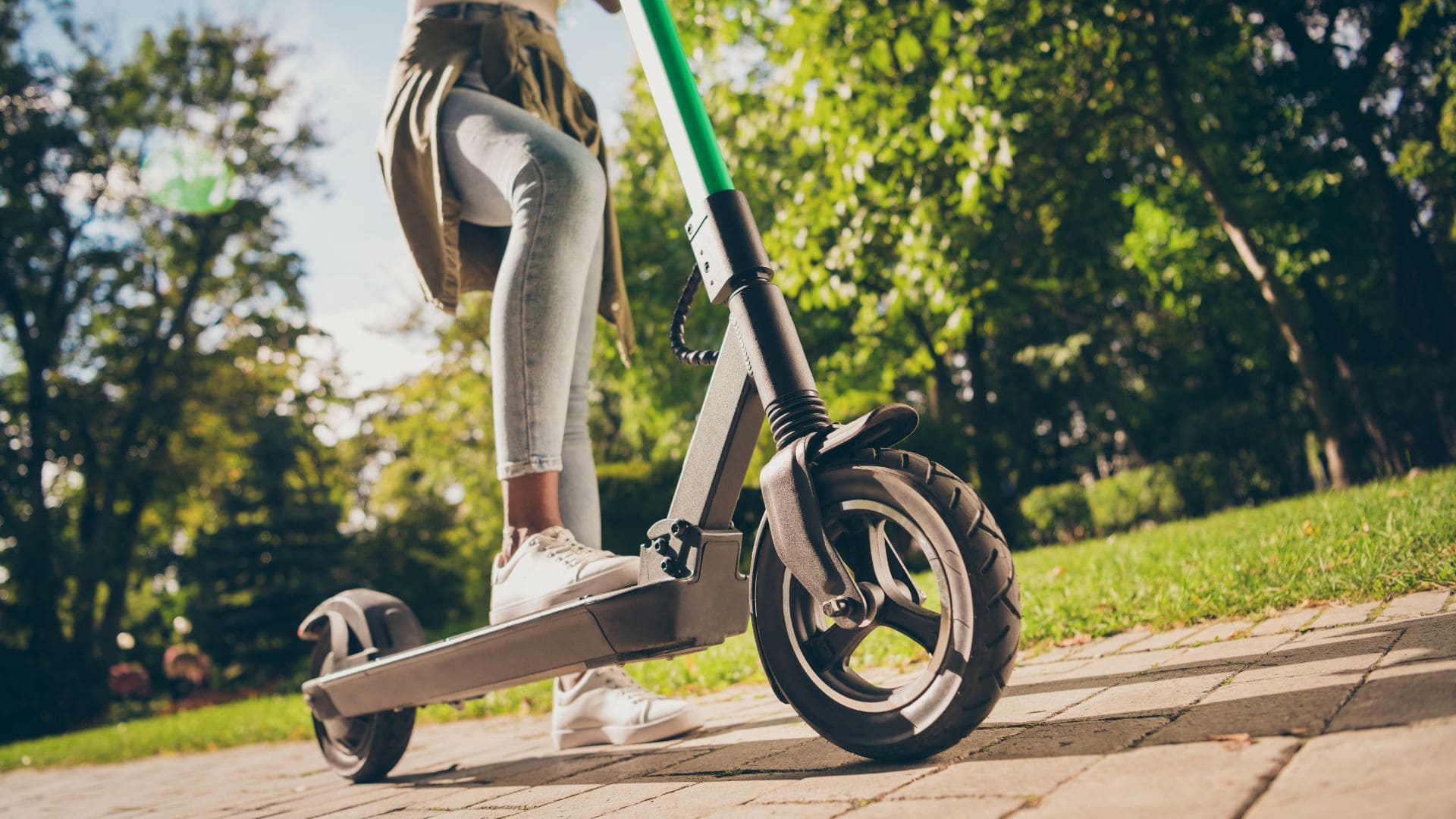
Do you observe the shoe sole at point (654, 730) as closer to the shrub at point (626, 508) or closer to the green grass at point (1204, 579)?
the green grass at point (1204, 579)

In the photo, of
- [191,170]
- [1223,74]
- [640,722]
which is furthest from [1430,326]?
[191,170]

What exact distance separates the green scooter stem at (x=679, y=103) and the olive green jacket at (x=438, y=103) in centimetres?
51

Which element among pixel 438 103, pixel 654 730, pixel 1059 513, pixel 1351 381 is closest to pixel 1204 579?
pixel 654 730

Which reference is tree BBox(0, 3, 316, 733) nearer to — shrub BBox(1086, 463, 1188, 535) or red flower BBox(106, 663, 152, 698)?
red flower BBox(106, 663, 152, 698)

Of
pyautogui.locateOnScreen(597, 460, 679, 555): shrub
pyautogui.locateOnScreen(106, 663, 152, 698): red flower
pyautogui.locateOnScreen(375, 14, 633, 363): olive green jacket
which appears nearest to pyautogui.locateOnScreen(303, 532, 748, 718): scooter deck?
pyautogui.locateOnScreen(375, 14, 633, 363): olive green jacket

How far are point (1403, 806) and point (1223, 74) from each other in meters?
13.6

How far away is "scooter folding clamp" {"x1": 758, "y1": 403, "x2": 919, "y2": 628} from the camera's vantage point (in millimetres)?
1646

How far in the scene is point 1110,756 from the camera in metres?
1.50

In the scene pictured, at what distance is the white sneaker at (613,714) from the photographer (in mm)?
→ 2695

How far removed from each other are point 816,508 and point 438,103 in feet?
5.12

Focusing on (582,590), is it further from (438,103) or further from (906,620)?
(438,103)

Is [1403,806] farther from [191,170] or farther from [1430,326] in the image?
[191,170]

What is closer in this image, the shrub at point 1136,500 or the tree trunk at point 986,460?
the tree trunk at point 986,460

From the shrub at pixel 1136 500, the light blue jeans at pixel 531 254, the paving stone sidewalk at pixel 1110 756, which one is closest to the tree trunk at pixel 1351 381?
the shrub at pixel 1136 500
